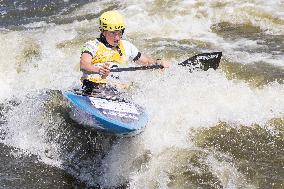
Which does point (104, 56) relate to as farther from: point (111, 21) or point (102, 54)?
point (111, 21)

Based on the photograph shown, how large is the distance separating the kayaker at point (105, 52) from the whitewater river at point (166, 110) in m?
0.56

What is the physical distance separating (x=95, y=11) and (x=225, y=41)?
15.5 ft

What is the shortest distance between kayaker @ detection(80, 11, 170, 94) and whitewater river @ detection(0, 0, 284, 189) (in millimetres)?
555

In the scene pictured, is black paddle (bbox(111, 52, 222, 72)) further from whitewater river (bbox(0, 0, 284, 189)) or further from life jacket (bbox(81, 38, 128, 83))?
life jacket (bbox(81, 38, 128, 83))

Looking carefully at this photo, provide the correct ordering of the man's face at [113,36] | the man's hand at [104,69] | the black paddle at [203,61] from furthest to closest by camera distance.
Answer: the black paddle at [203,61], the man's face at [113,36], the man's hand at [104,69]

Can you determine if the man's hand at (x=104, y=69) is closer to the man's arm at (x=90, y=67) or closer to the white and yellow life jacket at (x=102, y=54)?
the man's arm at (x=90, y=67)

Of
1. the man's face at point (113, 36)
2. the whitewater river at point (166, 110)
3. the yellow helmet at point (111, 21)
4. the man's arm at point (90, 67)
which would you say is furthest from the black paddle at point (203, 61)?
the man's arm at point (90, 67)

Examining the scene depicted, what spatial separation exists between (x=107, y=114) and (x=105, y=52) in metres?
0.84

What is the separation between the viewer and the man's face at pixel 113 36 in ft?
19.8

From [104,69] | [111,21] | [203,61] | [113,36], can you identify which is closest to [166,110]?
[203,61]

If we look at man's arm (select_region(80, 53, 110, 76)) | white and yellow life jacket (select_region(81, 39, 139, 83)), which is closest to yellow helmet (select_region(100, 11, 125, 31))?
white and yellow life jacket (select_region(81, 39, 139, 83))

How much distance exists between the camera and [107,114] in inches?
232

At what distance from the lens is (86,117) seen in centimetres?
598

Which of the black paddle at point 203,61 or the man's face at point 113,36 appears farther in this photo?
the black paddle at point 203,61
